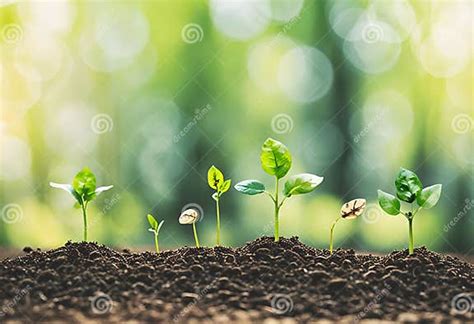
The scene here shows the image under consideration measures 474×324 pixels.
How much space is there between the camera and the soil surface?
141 cm

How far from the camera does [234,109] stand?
5.08m

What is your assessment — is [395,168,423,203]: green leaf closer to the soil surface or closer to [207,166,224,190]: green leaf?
the soil surface

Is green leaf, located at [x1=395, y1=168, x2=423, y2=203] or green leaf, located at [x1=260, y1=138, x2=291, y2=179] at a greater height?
green leaf, located at [x1=260, y1=138, x2=291, y2=179]

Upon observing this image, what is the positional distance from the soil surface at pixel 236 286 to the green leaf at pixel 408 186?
214mm

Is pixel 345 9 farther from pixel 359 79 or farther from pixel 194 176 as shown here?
pixel 194 176

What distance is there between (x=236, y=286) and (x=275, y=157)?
1.69 feet

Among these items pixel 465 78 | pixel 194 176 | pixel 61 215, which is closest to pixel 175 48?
pixel 194 176

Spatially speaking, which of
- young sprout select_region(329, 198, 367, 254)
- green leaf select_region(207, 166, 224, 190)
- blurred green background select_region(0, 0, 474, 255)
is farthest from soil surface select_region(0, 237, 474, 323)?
blurred green background select_region(0, 0, 474, 255)

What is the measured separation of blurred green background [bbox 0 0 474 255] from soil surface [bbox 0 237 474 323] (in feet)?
10.1

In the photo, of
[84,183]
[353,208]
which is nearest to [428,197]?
[353,208]

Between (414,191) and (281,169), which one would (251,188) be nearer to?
(281,169)

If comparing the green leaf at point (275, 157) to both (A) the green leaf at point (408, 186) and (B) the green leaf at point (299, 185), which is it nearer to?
(B) the green leaf at point (299, 185)

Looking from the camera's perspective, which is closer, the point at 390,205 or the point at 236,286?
the point at 236,286

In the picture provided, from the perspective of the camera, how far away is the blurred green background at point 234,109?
4871 millimetres
